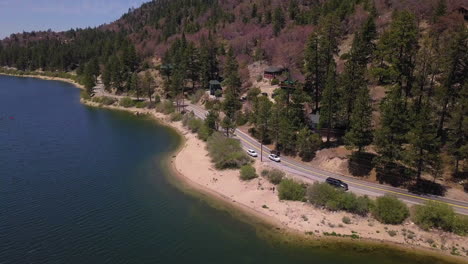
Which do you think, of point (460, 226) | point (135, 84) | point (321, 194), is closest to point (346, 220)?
point (321, 194)

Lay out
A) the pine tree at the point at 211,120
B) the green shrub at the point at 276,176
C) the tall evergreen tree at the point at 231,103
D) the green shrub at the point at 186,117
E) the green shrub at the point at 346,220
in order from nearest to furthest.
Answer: the green shrub at the point at 346,220 < the green shrub at the point at 276,176 < the tall evergreen tree at the point at 231,103 < the pine tree at the point at 211,120 < the green shrub at the point at 186,117

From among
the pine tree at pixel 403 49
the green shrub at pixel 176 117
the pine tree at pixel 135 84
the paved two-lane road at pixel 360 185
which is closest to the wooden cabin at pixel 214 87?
the green shrub at pixel 176 117

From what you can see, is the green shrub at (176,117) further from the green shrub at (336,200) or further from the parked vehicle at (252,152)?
the green shrub at (336,200)

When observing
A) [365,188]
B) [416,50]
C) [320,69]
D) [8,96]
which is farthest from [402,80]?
[8,96]

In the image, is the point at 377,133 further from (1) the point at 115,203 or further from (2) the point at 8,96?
(2) the point at 8,96

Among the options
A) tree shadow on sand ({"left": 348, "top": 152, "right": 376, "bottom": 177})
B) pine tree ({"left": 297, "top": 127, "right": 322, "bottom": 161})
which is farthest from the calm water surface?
pine tree ({"left": 297, "top": 127, "right": 322, "bottom": 161})
